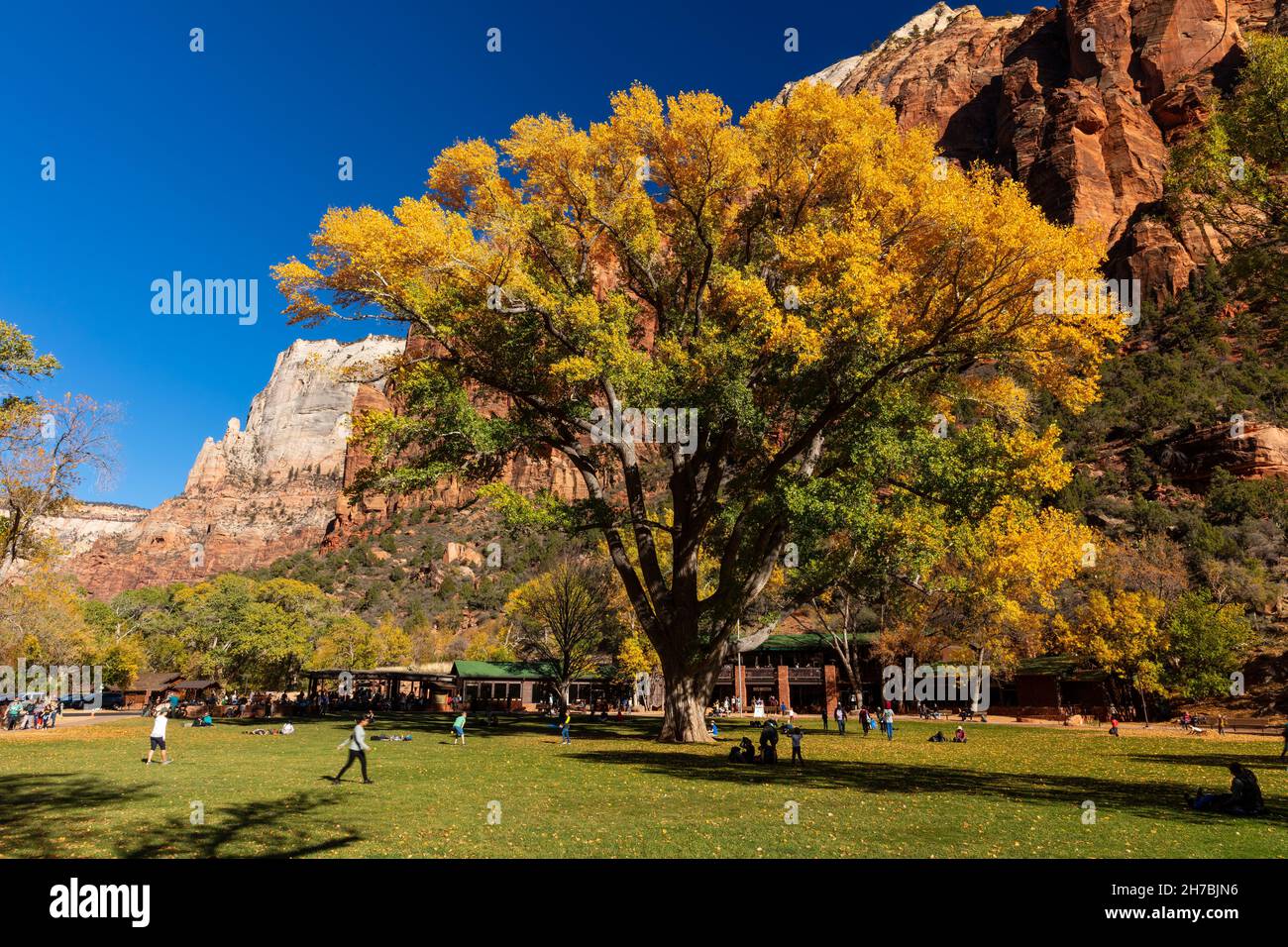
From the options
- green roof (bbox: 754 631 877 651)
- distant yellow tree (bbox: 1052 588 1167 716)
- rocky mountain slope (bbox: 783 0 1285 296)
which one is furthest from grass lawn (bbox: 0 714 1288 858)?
rocky mountain slope (bbox: 783 0 1285 296)

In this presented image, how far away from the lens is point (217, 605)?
66.7 meters

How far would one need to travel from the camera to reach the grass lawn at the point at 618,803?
29.8 ft

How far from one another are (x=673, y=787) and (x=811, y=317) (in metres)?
11.6

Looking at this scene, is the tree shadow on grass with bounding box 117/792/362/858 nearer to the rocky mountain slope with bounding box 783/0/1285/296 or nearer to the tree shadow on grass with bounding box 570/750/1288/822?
the tree shadow on grass with bounding box 570/750/1288/822

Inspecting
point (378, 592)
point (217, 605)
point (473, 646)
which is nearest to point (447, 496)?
point (378, 592)

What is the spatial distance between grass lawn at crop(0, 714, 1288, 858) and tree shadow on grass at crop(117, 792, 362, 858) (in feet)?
0.17

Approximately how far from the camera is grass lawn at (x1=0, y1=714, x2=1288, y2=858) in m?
9.09

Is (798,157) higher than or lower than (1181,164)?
higher

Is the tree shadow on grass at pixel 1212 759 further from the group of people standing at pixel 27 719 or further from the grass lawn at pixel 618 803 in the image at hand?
the group of people standing at pixel 27 719

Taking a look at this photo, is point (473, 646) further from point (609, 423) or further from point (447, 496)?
point (447, 496)

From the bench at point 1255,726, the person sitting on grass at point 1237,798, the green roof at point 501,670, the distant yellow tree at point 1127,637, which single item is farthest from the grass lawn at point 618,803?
the green roof at point 501,670

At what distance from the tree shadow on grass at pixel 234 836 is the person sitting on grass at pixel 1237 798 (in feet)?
44.7

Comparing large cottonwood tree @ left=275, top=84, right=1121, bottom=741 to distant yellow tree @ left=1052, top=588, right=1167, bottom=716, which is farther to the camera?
distant yellow tree @ left=1052, top=588, right=1167, bottom=716

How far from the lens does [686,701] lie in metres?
25.5
